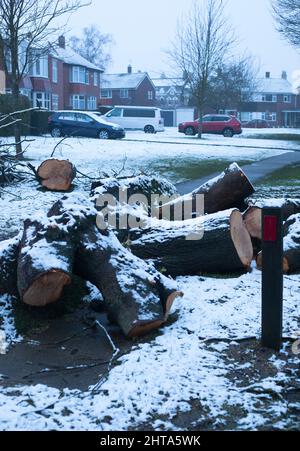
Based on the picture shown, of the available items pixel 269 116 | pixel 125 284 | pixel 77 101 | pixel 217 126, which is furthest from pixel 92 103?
pixel 125 284

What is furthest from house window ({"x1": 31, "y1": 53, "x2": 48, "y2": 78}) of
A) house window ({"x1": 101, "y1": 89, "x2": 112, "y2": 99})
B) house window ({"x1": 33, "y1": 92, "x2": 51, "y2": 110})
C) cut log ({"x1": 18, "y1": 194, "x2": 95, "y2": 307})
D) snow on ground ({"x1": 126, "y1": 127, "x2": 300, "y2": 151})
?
cut log ({"x1": 18, "y1": 194, "x2": 95, "y2": 307})

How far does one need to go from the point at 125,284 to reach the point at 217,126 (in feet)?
132

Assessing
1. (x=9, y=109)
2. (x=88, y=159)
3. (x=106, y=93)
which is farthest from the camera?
(x=106, y=93)

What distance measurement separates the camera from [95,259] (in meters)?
5.06

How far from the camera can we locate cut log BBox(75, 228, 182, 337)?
4641mm

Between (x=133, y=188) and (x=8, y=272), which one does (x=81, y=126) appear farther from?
(x=8, y=272)

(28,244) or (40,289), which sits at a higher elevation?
(28,244)

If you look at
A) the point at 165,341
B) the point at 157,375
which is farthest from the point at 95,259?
the point at 157,375

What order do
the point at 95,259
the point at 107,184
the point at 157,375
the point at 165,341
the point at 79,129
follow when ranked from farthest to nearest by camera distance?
the point at 79,129
the point at 107,184
the point at 95,259
the point at 165,341
the point at 157,375

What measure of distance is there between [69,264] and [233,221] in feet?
6.45

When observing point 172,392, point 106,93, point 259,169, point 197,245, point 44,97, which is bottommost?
point 172,392

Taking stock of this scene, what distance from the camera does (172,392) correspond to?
12.4 ft

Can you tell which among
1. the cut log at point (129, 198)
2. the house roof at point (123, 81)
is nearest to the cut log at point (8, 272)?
the cut log at point (129, 198)
